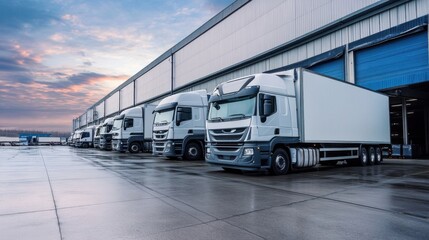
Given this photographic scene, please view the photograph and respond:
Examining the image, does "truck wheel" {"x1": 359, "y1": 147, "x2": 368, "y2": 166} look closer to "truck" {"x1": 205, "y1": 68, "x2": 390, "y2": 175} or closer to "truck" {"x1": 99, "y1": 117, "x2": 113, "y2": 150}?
"truck" {"x1": 205, "y1": 68, "x2": 390, "y2": 175}

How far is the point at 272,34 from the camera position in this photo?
22.7 metres

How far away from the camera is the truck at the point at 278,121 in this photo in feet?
32.9

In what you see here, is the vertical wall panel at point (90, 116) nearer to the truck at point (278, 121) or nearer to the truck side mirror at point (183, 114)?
the truck side mirror at point (183, 114)

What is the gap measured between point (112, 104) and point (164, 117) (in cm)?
5548

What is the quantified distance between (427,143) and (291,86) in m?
20.6

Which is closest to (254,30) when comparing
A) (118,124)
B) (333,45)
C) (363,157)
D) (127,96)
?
(333,45)

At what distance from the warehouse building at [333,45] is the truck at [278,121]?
5198 mm

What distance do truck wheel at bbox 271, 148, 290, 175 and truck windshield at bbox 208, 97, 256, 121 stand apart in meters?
1.73

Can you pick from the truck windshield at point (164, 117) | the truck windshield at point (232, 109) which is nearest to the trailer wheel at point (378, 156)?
the truck windshield at point (232, 109)

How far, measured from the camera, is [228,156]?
1058 cm

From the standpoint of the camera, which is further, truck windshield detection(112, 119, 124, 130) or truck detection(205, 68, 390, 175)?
truck windshield detection(112, 119, 124, 130)

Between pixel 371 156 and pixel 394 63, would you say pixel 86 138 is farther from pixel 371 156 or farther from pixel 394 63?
pixel 394 63

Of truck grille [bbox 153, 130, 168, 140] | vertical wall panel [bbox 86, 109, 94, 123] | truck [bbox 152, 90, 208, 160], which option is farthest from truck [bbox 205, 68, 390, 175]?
vertical wall panel [bbox 86, 109, 94, 123]

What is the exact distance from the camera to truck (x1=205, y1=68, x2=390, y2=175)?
10039 millimetres
